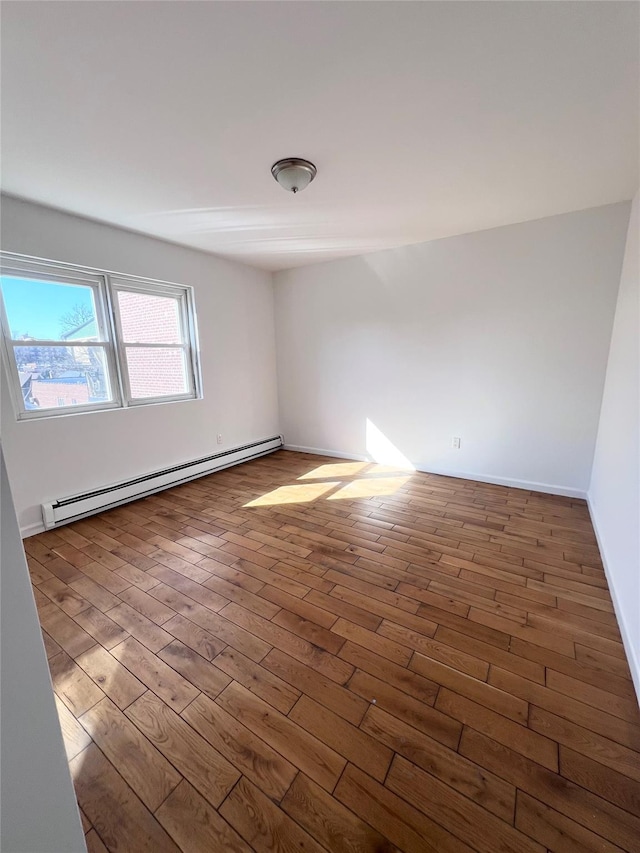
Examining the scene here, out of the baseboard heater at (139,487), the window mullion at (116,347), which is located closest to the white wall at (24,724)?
the baseboard heater at (139,487)

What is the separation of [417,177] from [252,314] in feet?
8.75

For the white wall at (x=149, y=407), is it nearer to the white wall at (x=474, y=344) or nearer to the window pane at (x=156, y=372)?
the window pane at (x=156, y=372)

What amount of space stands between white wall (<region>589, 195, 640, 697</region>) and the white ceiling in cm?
88

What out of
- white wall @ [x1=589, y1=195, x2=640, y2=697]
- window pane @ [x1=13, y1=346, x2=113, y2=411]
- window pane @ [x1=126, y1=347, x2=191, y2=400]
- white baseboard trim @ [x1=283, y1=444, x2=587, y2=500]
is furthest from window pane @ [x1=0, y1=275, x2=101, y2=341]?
white wall @ [x1=589, y1=195, x2=640, y2=697]

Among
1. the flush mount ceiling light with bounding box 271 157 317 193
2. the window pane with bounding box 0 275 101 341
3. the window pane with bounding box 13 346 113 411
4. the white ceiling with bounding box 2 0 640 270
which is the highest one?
the white ceiling with bounding box 2 0 640 270

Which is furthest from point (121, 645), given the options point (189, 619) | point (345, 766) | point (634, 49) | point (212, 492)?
point (634, 49)

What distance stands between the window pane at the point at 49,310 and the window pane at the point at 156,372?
1.26ft

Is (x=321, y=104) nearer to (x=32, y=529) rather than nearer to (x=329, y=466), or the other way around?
(x=329, y=466)

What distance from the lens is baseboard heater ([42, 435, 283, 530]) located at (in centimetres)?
273

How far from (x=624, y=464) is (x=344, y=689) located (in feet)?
6.28

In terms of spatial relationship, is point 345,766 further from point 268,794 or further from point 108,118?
point 108,118

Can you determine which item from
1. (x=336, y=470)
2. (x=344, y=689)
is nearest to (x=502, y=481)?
(x=336, y=470)

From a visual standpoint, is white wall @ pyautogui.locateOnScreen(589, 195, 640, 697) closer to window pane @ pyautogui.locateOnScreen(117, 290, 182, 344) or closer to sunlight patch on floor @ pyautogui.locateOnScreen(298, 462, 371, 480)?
sunlight patch on floor @ pyautogui.locateOnScreen(298, 462, 371, 480)

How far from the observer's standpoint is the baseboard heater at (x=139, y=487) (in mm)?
2727
